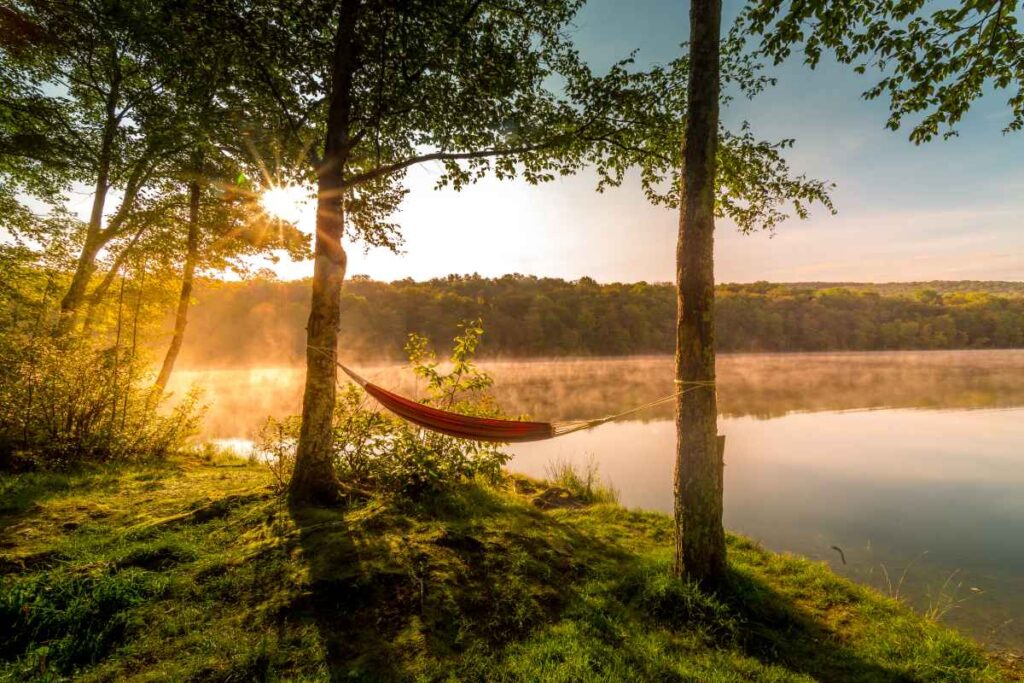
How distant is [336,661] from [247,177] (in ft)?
24.9

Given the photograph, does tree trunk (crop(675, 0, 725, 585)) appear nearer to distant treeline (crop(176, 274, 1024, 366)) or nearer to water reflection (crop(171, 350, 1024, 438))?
water reflection (crop(171, 350, 1024, 438))

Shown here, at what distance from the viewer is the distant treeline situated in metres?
37.7

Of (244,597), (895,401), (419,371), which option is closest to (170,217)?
(419,371)

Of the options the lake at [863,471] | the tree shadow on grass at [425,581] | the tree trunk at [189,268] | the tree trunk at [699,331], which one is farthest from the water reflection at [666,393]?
the tree trunk at [699,331]

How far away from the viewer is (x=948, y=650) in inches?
95.5

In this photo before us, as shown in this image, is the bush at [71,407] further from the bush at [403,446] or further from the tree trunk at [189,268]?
the tree trunk at [189,268]

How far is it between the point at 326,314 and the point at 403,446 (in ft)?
4.78

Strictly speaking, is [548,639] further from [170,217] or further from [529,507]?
[170,217]

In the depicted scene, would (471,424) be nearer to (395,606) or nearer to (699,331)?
(395,606)

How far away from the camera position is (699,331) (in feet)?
9.72

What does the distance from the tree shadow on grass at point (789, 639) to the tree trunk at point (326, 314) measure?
10.5ft

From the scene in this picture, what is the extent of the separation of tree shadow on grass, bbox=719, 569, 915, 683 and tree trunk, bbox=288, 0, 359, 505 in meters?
3.19

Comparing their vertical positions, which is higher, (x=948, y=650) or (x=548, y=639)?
(x=548, y=639)

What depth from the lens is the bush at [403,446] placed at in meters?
3.98
